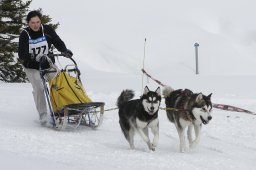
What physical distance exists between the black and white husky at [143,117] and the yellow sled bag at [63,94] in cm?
98

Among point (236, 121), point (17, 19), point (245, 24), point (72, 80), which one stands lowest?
point (236, 121)

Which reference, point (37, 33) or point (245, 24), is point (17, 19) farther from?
point (245, 24)

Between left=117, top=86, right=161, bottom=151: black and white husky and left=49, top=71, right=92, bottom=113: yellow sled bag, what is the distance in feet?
3.21

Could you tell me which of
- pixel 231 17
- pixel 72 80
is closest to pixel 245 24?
pixel 231 17

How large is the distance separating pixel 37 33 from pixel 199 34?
1786cm

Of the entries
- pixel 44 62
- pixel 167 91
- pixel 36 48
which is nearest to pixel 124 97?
pixel 167 91

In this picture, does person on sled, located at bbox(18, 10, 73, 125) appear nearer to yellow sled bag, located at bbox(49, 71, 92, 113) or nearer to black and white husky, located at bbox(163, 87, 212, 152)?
yellow sled bag, located at bbox(49, 71, 92, 113)

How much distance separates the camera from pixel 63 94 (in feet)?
25.1

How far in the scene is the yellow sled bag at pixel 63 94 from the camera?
7629 millimetres

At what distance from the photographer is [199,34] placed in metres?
25.0

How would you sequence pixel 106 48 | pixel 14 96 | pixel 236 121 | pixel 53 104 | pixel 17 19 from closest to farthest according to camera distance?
pixel 53 104, pixel 236 121, pixel 14 96, pixel 17 19, pixel 106 48

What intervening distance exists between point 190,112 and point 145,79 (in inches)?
289

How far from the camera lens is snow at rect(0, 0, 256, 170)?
5.79 m

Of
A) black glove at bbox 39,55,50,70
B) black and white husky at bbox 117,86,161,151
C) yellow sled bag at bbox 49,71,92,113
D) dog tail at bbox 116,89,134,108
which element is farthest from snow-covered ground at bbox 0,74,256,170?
black glove at bbox 39,55,50,70
